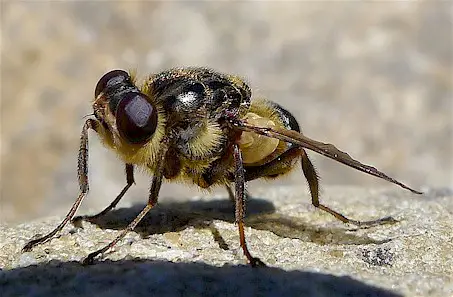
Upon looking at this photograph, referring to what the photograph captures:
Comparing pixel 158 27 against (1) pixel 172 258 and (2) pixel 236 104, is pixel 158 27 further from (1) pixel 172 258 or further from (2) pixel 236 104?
(1) pixel 172 258

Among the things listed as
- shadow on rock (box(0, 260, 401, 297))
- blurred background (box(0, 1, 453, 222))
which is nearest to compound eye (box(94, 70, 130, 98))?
shadow on rock (box(0, 260, 401, 297))

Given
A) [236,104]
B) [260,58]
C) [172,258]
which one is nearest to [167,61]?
[260,58]

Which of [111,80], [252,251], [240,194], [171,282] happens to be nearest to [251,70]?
[111,80]

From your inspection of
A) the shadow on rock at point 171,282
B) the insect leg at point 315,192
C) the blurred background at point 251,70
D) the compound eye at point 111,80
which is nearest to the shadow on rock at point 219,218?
the insect leg at point 315,192

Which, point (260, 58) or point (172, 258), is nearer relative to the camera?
point (172, 258)

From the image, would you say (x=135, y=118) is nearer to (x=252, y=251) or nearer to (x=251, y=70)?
(x=252, y=251)

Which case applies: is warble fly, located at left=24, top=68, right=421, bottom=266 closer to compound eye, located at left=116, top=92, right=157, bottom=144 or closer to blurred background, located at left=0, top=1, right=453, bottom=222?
compound eye, located at left=116, top=92, right=157, bottom=144
